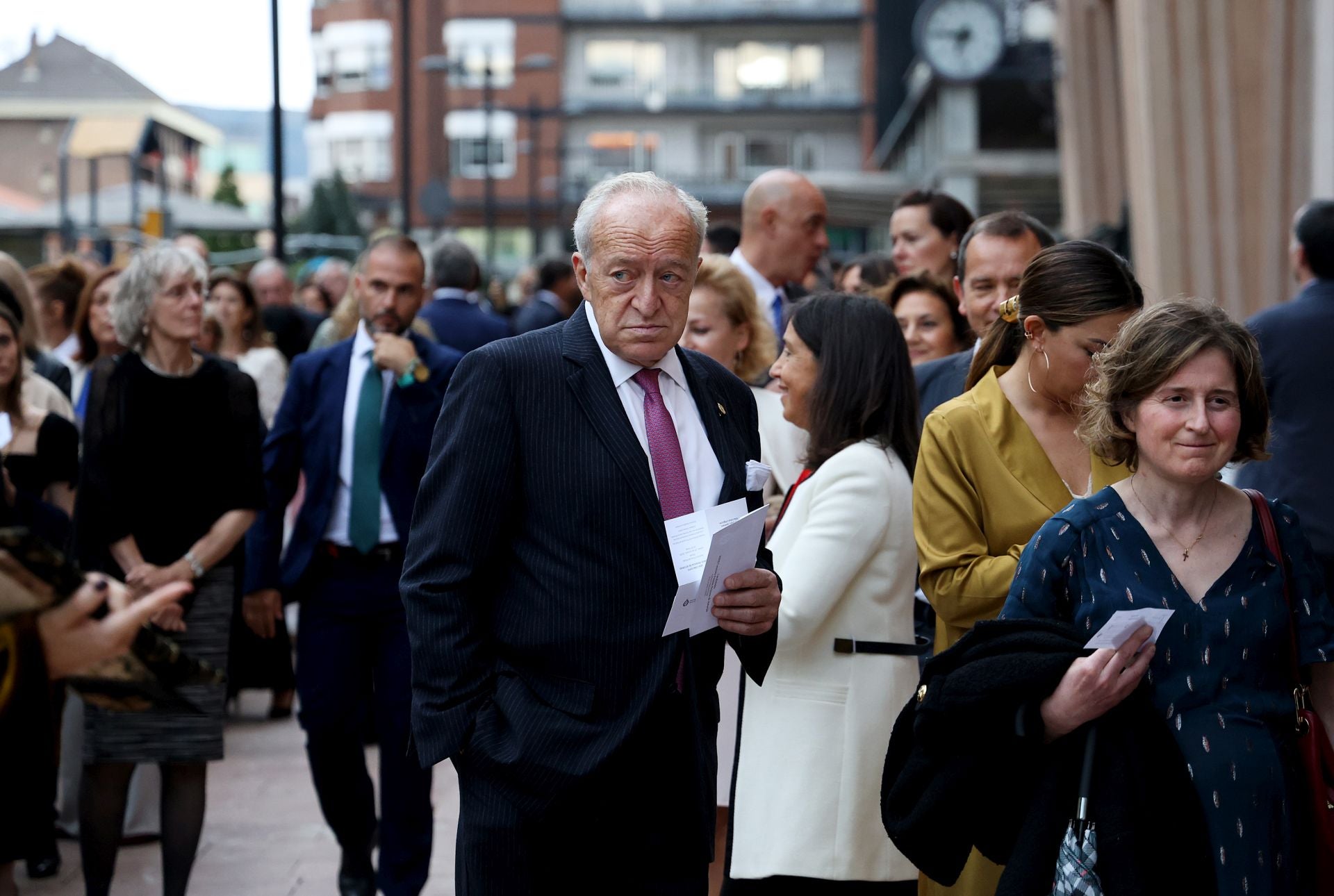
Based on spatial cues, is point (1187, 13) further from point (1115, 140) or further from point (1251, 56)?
point (1115, 140)

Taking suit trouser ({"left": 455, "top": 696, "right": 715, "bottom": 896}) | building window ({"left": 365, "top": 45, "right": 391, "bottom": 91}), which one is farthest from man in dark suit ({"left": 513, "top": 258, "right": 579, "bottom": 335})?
building window ({"left": 365, "top": 45, "right": 391, "bottom": 91})

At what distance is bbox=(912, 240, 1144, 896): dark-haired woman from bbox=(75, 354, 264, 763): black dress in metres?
2.82

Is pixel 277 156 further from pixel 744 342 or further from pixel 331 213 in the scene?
pixel 331 213

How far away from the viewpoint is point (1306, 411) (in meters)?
6.53

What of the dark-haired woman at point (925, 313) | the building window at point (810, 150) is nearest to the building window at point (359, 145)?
the building window at point (810, 150)

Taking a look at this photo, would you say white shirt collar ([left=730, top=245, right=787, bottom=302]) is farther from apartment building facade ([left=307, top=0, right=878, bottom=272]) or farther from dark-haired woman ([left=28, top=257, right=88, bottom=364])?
apartment building facade ([left=307, top=0, right=878, bottom=272])

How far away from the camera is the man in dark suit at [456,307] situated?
34.4 feet

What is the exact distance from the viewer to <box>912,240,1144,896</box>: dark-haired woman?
4031 millimetres

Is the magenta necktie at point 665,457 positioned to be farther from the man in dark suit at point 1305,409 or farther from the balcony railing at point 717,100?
the balcony railing at point 717,100

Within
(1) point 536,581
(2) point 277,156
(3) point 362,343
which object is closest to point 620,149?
(2) point 277,156

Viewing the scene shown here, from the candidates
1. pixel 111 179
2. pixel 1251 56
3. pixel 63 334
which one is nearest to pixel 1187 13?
pixel 1251 56

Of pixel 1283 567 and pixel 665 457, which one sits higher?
pixel 665 457

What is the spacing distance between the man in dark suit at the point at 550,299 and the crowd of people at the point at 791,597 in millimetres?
8928

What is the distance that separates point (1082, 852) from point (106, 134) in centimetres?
1725
